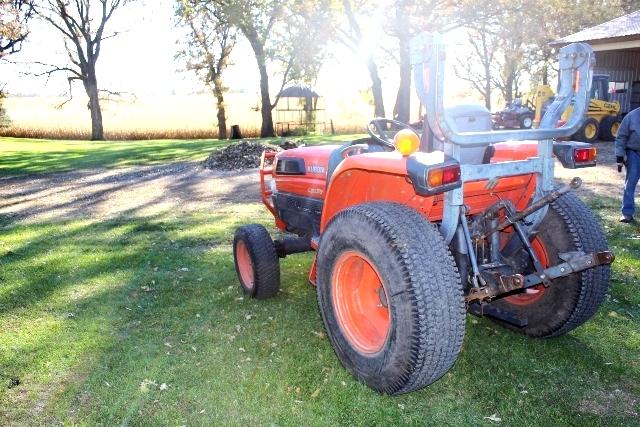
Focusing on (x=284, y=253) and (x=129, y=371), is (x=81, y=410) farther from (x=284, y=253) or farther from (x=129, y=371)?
(x=284, y=253)

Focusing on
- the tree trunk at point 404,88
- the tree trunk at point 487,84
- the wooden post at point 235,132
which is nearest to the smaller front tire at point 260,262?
the tree trunk at point 404,88

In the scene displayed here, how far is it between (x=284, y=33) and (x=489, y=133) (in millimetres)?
26250

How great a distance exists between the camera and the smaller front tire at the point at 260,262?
4309 millimetres

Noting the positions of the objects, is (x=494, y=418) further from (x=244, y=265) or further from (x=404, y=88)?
(x=404, y=88)

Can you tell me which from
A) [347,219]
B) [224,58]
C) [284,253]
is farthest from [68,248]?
[224,58]

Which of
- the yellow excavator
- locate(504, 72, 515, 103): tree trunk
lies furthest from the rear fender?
locate(504, 72, 515, 103): tree trunk

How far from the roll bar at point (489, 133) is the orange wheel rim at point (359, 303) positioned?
34.6 inches

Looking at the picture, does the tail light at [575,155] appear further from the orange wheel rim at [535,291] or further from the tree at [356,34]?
the tree at [356,34]

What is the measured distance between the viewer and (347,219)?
9.51 ft

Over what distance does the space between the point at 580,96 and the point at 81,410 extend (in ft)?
10.4

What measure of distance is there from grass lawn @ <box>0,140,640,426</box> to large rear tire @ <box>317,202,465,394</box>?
24 centimetres

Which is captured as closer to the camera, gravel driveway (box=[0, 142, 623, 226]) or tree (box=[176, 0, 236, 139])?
gravel driveway (box=[0, 142, 623, 226])

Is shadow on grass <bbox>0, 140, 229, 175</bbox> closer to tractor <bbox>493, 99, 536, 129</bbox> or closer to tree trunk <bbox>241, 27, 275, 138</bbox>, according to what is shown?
tree trunk <bbox>241, 27, 275, 138</bbox>

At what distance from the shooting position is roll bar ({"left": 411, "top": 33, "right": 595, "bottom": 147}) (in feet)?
8.16
